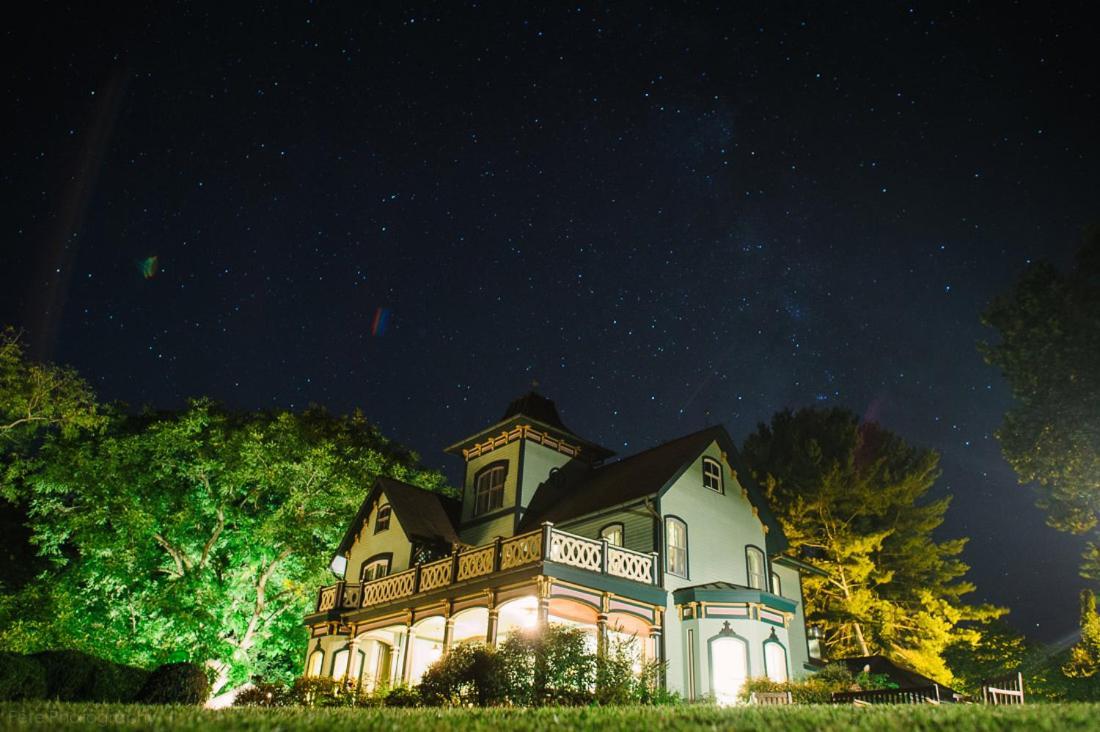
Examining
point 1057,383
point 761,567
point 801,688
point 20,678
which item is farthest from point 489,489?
point 1057,383

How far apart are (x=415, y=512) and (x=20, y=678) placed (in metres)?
16.5

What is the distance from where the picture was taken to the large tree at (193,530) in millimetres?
28469

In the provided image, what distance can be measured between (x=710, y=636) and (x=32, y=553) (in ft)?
111

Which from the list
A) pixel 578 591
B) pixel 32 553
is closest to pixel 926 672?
pixel 578 591

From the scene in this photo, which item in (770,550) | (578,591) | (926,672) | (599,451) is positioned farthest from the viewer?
(926,672)

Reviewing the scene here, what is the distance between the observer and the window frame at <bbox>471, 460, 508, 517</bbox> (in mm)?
28938

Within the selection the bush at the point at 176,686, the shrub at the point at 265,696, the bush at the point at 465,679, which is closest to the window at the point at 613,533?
the bush at the point at 465,679

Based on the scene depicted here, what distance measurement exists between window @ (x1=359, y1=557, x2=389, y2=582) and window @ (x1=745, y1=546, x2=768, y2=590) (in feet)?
44.8

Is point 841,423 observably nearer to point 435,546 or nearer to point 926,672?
point 926,672

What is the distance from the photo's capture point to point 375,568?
29.4m

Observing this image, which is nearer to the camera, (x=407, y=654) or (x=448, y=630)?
(x=448, y=630)

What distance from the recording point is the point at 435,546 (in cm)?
2800

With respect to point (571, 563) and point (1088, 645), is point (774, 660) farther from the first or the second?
point (1088, 645)

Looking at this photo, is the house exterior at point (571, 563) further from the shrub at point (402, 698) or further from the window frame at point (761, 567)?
the shrub at point (402, 698)
